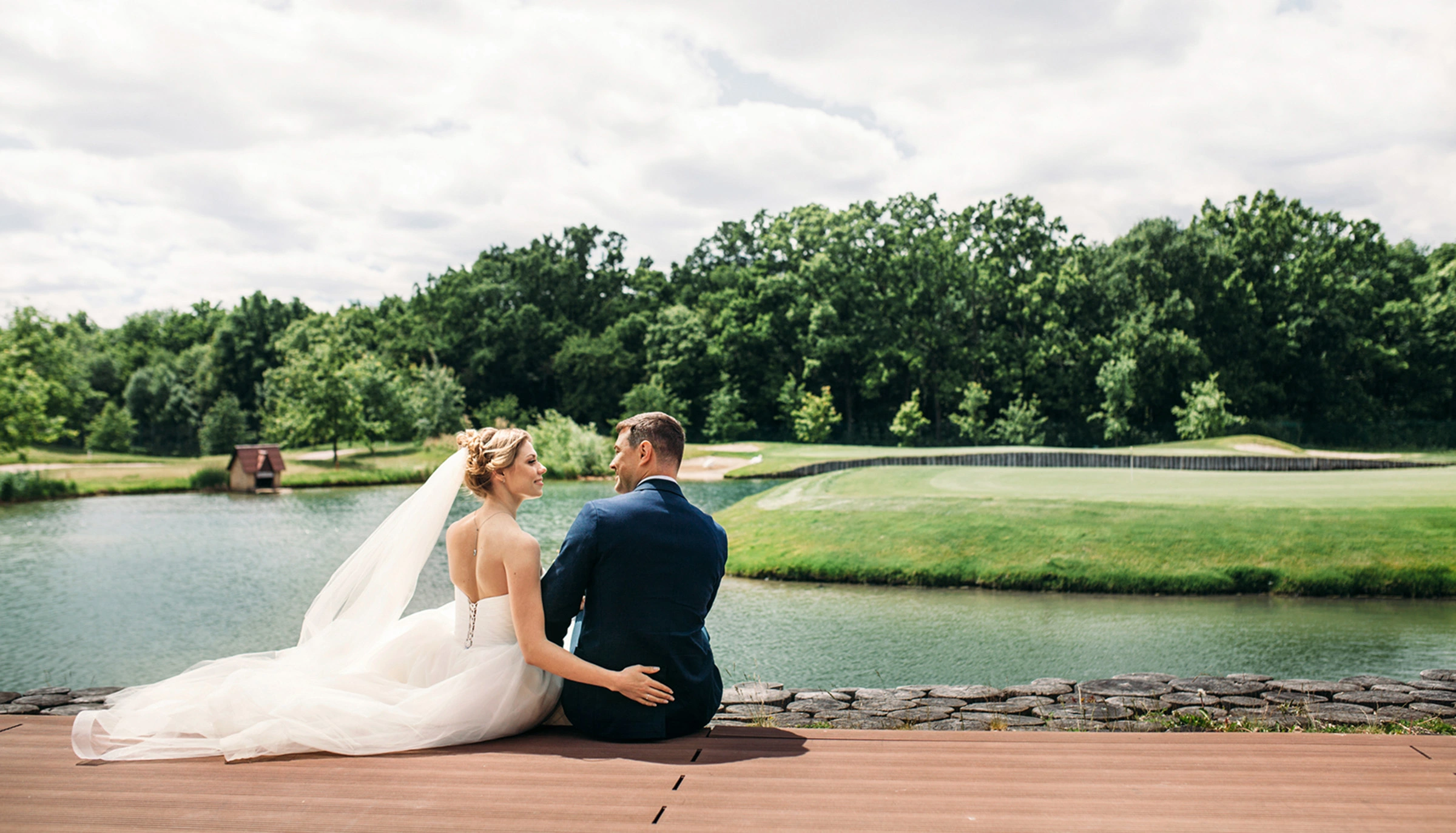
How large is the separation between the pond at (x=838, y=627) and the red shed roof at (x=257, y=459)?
11966 millimetres

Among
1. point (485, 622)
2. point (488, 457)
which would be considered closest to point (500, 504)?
point (488, 457)

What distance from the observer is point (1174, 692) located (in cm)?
657

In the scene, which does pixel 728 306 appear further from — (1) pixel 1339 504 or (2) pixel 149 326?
(2) pixel 149 326

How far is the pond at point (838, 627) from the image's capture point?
8.55 metres

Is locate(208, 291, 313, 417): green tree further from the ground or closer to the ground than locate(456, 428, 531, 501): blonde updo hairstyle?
further from the ground

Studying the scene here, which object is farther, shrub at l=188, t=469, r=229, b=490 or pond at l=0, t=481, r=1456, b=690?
shrub at l=188, t=469, r=229, b=490

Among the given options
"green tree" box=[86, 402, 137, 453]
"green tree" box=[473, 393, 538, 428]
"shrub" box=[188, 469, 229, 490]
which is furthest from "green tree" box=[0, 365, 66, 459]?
"green tree" box=[86, 402, 137, 453]

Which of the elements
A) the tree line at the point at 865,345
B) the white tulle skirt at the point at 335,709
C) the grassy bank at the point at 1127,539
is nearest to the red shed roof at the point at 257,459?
the tree line at the point at 865,345

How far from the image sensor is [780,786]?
2.87 meters

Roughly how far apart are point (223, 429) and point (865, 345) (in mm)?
36683

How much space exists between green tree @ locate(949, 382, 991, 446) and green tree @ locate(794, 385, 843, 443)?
229 inches

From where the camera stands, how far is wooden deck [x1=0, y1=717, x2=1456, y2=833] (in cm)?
259

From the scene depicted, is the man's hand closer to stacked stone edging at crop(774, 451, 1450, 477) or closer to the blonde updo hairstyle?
the blonde updo hairstyle

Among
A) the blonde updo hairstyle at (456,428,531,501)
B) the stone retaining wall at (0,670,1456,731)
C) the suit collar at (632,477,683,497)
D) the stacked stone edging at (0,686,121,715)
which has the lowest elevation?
the stacked stone edging at (0,686,121,715)
